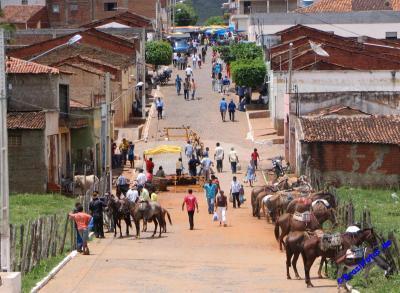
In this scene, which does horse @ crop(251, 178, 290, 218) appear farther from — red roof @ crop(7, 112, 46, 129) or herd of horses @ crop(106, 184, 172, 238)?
red roof @ crop(7, 112, 46, 129)

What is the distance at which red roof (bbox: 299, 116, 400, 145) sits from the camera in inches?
2023

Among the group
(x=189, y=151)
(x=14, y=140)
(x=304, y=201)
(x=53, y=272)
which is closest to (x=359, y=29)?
(x=189, y=151)

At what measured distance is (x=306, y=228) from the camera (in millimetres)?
31609

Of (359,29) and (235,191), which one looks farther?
(359,29)

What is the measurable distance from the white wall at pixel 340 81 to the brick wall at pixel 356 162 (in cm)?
1338

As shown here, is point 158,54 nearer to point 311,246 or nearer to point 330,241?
point 311,246

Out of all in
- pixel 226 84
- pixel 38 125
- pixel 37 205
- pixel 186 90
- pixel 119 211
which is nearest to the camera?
pixel 119 211

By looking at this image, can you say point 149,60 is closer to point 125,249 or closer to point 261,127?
point 261,127

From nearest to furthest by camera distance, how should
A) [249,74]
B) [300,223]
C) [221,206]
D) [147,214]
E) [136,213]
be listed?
1. [300,223]
2. [147,214]
3. [136,213]
4. [221,206]
5. [249,74]

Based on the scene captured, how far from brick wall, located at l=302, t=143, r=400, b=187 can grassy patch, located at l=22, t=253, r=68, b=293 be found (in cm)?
2147

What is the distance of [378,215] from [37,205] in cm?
1202

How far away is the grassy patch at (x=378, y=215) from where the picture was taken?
26047 millimetres

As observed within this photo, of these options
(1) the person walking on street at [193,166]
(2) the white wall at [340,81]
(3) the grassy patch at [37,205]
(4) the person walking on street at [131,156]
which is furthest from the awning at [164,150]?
(2) the white wall at [340,81]

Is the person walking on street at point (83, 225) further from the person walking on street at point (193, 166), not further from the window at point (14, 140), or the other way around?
the person walking on street at point (193, 166)
